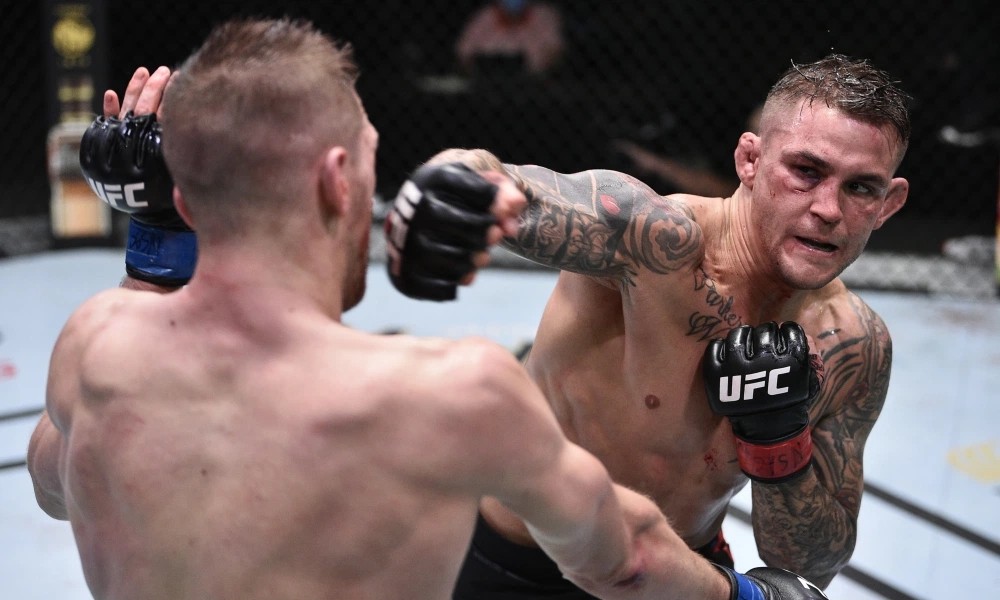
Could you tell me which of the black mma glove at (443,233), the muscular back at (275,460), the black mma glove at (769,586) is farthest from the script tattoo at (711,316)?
the muscular back at (275,460)

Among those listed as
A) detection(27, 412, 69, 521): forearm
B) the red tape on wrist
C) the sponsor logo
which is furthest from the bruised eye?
detection(27, 412, 69, 521): forearm

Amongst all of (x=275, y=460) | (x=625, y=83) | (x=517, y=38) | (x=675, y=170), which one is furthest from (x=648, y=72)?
(x=275, y=460)

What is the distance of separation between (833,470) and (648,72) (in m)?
4.04

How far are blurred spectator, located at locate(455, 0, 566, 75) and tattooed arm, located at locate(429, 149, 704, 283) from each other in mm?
4059

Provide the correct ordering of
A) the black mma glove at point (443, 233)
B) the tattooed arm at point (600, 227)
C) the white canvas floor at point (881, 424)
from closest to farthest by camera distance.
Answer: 1. the black mma glove at point (443, 233)
2. the tattooed arm at point (600, 227)
3. the white canvas floor at point (881, 424)

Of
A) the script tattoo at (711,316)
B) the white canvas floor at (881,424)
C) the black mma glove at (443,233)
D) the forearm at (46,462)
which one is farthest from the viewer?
the white canvas floor at (881,424)

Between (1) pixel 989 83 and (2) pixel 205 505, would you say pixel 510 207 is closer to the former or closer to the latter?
(2) pixel 205 505

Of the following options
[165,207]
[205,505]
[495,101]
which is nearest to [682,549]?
[205,505]

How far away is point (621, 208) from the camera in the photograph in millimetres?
1656

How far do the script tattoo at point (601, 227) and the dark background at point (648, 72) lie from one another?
3943mm

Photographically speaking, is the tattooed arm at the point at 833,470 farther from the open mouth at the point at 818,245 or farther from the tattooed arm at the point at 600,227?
the tattooed arm at the point at 600,227

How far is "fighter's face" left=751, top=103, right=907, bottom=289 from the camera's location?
65.7 inches

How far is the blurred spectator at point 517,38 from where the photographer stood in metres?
5.64

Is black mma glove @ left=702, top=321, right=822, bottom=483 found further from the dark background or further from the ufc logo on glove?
the dark background
